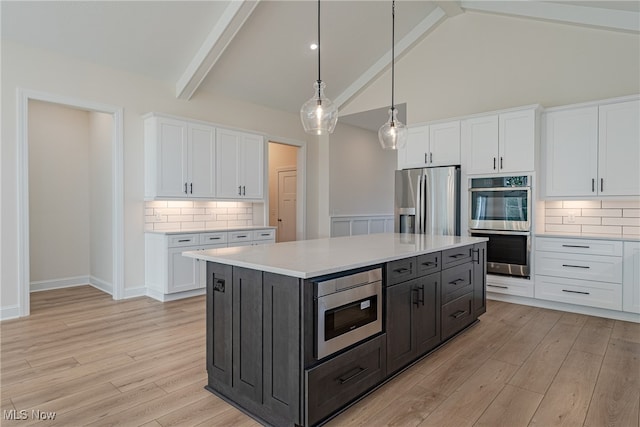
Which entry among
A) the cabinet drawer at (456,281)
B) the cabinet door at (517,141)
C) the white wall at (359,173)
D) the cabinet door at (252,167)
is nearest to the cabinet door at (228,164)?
the cabinet door at (252,167)

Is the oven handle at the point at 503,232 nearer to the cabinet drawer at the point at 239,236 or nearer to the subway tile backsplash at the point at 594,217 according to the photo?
the subway tile backsplash at the point at 594,217

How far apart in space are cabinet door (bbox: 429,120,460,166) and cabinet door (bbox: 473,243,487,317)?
162cm

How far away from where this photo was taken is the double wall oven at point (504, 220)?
427cm

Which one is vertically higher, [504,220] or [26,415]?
[504,220]

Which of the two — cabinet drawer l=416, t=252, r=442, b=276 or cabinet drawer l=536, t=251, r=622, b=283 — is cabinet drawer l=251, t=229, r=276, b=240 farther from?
cabinet drawer l=536, t=251, r=622, b=283

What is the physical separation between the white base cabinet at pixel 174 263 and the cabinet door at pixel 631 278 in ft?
15.0

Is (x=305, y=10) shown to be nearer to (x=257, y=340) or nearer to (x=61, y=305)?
(x=257, y=340)

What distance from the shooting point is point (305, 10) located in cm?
457

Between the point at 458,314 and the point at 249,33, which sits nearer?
the point at 458,314

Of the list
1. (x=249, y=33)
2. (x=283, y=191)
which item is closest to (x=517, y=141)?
(x=249, y=33)

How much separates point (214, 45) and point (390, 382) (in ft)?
13.4

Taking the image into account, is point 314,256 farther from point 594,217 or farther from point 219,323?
point 594,217

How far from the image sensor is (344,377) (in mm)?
2053

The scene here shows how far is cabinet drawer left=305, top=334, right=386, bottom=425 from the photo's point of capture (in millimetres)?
1856
